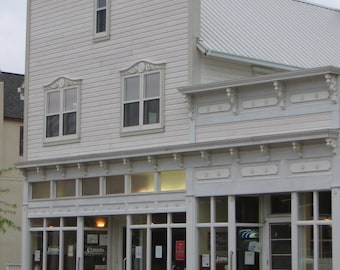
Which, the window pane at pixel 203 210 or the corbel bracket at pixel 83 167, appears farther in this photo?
the corbel bracket at pixel 83 167

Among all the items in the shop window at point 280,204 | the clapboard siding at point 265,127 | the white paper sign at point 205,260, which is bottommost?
the white paper sign at point 205,260

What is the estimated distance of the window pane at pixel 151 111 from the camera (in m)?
30.1

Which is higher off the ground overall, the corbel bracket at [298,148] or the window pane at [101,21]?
the window pane at [101,21]

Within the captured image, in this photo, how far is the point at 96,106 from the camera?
3244 centimetres

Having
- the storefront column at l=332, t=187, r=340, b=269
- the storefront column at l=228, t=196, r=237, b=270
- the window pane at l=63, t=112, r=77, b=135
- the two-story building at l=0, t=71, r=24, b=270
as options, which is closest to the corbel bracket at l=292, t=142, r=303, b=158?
the storefront column at l=332, t=187, r=340, b=269

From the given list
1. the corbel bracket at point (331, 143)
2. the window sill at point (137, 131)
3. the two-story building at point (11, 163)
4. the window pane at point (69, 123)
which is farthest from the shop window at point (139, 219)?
the two-story building at point (11, 163)

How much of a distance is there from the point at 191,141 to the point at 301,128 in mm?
4165

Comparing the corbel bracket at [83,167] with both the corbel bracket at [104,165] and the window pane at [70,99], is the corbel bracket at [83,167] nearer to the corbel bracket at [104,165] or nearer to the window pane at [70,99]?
the corbel bracket at [104,165]

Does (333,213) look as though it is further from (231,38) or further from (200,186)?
(231,38)

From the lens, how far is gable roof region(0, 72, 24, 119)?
51188mm

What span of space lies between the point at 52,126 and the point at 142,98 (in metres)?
5.06

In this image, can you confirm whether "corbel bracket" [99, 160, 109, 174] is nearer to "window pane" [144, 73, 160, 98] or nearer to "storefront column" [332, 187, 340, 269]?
"window pane" [144, 73, 160, 98]

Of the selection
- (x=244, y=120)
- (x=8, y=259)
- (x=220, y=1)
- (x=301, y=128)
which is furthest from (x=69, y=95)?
(x=8, y=259)

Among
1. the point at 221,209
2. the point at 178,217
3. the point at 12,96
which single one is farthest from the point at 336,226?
the point at 12,96
